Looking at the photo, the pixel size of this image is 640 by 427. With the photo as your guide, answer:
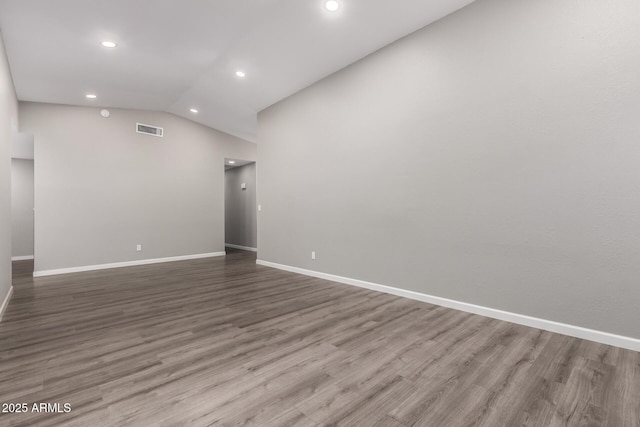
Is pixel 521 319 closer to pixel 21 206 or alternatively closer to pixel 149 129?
pixel 149 129

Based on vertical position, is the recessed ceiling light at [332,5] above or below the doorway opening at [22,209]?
above

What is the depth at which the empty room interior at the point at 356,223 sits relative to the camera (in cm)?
177

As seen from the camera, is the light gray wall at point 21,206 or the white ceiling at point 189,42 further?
the light gray wall at point 21,206

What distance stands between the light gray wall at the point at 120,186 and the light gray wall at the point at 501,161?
4.03 m

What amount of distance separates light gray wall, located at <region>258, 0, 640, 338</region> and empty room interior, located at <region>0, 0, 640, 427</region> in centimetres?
2

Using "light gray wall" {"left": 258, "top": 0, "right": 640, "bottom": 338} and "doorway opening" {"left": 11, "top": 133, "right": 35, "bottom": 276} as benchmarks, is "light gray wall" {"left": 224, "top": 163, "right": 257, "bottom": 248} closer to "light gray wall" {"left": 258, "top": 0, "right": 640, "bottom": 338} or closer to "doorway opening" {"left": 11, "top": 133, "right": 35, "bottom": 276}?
"light gray wall" {"left": 258, "top": 0, "right": 640, "bottom": 338}

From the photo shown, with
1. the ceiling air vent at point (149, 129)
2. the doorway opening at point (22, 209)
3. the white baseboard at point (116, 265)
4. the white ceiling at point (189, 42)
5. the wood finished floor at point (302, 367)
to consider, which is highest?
the white ceiling at point (189, 42)

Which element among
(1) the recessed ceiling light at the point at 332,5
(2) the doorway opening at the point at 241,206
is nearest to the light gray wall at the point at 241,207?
(2) the doorway opening at the point at 241,206

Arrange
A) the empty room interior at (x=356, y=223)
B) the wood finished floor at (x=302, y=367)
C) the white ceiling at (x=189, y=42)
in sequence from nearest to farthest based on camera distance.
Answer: the wood finished floor at (x=302, y=367) < the empty room interior at (x=356, y=223) < the white ceiling at (x=189, y=42)

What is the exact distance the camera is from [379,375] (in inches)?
74.6

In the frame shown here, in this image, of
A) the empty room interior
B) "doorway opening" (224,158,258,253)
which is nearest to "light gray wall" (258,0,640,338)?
the empty room interior

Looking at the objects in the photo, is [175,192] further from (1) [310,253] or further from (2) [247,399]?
(2) [247,399]

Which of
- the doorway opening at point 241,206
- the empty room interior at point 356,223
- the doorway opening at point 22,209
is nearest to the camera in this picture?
the empty room interior at point 356,223

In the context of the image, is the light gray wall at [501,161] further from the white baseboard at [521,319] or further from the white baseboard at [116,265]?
the white baseboard at [116,265]
